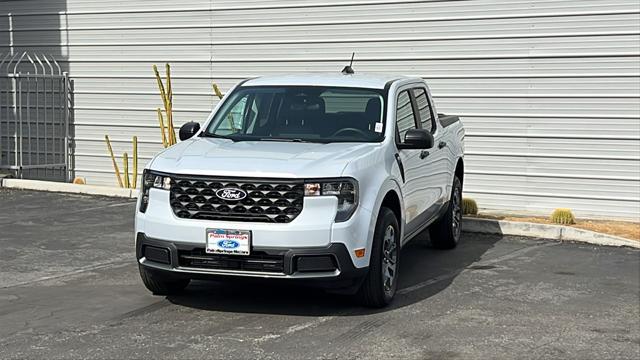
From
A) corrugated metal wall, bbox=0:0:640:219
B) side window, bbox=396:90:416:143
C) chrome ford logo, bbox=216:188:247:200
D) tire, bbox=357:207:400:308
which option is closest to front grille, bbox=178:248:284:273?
chrome ford logo, bbox=216:188:247:200

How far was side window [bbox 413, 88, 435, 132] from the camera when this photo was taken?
927cm

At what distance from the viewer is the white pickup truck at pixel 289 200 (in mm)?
6679

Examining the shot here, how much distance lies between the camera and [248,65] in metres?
15.0

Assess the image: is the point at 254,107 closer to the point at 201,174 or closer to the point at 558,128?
the point at 201,174

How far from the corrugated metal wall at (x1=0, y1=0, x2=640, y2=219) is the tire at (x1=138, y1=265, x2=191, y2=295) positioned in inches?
267

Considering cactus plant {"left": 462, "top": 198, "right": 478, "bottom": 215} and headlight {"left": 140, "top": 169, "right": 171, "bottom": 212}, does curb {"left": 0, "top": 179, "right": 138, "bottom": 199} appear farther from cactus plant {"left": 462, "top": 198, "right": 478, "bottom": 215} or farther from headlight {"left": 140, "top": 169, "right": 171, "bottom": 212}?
headlight {"left": 140, "top": 169, "right": 171, "bottom": 212}

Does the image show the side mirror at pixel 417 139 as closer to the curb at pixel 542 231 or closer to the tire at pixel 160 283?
the tire at pixel 160 283

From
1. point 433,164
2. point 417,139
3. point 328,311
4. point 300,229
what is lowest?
point 328,311

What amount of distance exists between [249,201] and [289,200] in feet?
0.95

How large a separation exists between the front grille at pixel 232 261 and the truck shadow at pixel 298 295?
126 mm

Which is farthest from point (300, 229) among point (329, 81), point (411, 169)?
point (329, 81)

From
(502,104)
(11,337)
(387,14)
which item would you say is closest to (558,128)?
(502,104)

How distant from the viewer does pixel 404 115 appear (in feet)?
28.2

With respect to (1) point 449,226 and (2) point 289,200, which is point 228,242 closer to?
(2) point 289,200
